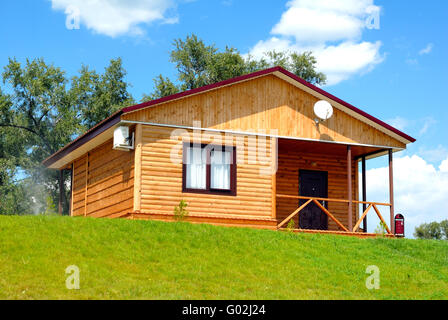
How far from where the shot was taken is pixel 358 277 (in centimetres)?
1282

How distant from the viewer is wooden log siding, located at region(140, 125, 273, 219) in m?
16.8

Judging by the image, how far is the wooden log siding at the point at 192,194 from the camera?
16828 mm

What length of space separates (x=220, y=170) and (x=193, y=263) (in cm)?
559

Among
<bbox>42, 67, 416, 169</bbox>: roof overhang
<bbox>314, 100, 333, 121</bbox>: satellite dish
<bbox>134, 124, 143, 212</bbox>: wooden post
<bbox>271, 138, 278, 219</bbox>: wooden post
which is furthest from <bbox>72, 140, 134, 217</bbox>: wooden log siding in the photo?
<bbox>314, 100, 333, 121</bbox>: satellite dish

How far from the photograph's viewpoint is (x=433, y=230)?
155 feet

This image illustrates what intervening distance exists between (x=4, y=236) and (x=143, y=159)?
15.9 ft

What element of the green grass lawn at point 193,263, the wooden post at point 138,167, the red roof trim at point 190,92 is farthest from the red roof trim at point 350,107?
the green grass lawn at point 193,263

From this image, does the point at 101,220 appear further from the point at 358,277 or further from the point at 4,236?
the point at 358,277

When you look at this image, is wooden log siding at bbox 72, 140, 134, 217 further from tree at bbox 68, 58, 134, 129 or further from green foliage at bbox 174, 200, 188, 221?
tree at bbox 68, 58, 134, 129

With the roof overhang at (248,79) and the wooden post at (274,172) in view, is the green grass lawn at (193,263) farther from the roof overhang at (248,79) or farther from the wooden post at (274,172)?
the roof overhang at (248,79)

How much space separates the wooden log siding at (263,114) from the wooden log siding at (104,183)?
1664 mm

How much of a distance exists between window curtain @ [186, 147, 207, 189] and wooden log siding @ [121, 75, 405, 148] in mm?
764

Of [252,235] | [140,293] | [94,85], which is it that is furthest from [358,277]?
[94,85]

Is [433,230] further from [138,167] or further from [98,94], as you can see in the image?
[138,167]
